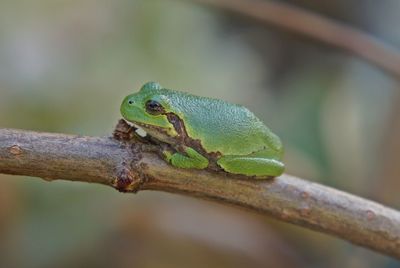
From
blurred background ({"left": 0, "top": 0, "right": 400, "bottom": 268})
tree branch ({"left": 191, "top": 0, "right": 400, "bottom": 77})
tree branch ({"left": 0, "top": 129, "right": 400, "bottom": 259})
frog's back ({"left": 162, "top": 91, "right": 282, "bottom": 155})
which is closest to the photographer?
tree branch ({"left": 0, "top": 129, "right": 400, "bottom": 259})

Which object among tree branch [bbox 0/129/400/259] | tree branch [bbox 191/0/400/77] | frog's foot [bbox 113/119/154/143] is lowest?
tree branch [bbox 0/129/400/259]

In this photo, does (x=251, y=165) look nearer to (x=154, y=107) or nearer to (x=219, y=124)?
(x=219, y=124)

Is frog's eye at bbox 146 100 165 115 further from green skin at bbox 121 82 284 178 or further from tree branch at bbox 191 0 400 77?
tree branch at bbox 191 0 400 77

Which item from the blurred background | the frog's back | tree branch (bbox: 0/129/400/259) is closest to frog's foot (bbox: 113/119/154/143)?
tree branch (bbox: 0/129/400/259)

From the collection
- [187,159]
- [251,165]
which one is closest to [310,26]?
[251,165]

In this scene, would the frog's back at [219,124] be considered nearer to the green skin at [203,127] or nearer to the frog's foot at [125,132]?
the green skin at [203,127]

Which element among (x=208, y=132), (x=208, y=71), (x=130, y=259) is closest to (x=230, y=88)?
(x=208, y=71)
